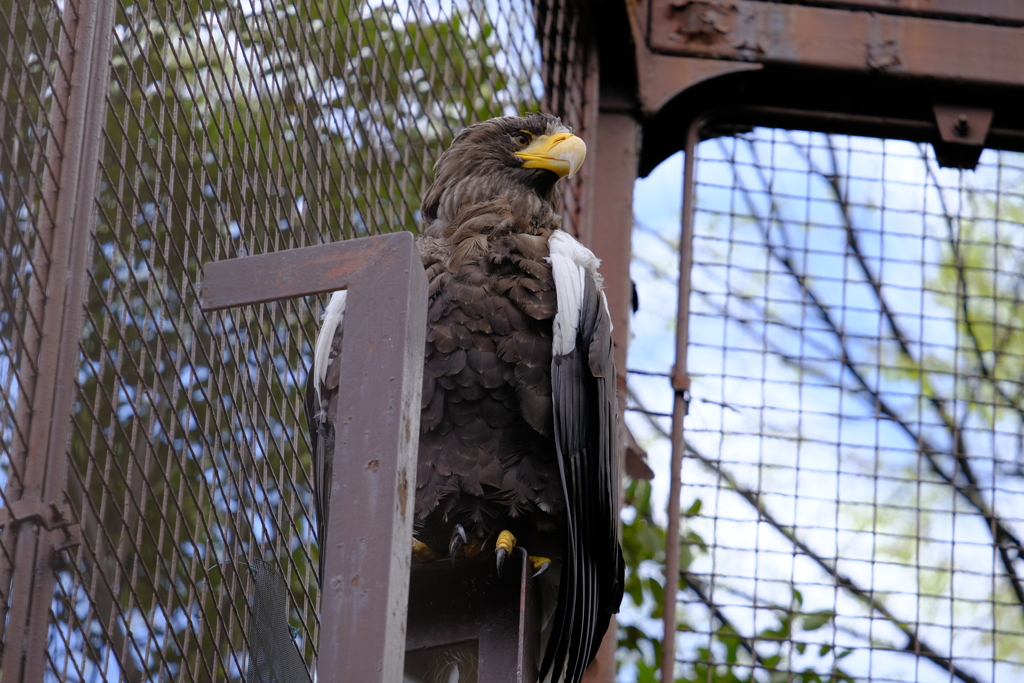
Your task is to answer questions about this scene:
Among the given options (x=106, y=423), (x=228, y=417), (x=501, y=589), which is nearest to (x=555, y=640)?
(x=501, y=589)

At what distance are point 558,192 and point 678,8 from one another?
801 millimetres

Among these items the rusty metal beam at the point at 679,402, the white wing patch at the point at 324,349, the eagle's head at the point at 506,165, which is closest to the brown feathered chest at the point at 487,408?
the white wing patch at the point at 324,349

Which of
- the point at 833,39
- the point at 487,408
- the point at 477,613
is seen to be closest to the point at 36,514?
the point at 477,613

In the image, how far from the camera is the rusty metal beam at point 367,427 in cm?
140

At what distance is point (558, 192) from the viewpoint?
3652 mm

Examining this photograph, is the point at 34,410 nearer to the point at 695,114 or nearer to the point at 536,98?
the point at 536,98

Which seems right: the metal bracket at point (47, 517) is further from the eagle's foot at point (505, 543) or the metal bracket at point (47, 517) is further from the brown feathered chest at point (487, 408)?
the brown feathered chest at point (487, 408)

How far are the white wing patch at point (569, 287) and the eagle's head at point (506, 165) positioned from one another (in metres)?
0.42

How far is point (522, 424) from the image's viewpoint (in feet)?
9.49

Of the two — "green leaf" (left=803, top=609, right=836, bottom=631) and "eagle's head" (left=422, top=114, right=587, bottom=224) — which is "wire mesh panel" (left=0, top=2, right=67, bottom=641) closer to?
"eagle's head" (left=422, top=114, right=587, bottom=224)

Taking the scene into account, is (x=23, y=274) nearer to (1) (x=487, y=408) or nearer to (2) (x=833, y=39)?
(1) (x=487, y=408)

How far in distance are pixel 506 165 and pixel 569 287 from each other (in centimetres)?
79

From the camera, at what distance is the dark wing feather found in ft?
8.79

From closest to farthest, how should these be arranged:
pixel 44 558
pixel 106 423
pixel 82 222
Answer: pixel 44 558, pixel 82 222, pixel 106 423
